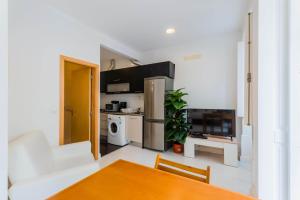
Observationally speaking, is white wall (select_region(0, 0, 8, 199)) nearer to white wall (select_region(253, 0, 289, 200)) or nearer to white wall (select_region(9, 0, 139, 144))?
white wall (select_region(9, 0, 139, 144))

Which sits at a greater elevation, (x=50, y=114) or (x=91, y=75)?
(x=91, y=75)

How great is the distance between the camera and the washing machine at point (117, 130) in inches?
155

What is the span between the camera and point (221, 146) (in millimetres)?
2812

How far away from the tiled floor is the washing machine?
258mm

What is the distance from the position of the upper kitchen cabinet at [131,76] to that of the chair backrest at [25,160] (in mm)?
2870

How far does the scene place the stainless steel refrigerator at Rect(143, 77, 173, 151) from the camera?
3.50 meters

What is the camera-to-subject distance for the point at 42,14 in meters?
2.13

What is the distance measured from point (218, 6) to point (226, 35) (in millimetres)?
1260

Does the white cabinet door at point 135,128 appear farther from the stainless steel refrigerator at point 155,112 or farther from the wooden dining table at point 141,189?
the wooden dining table at point 141,189

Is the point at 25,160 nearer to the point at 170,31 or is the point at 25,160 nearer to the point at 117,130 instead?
the point at 117,130

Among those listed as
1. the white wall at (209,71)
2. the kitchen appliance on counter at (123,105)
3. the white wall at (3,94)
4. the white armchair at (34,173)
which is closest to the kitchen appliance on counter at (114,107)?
the kitchen appliance on counter at (123,105)

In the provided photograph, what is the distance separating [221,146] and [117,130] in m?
2.65
